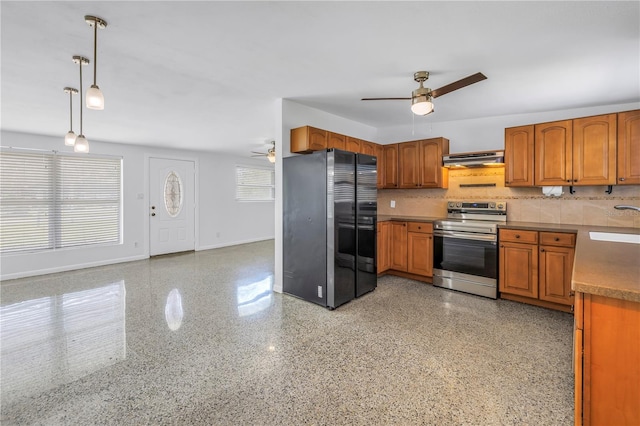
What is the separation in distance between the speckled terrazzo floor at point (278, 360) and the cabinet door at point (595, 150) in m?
1.61

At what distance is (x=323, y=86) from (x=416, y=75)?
0.97m

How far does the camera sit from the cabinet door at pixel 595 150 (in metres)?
3.20

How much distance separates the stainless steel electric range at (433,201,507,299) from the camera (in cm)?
364

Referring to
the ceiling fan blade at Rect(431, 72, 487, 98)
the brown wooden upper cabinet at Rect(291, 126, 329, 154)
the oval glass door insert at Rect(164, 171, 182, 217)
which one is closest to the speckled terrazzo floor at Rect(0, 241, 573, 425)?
the brown wooden upper cabinet at Rect(291, 126, 329, 154)

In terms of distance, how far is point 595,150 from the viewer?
3.28 meters

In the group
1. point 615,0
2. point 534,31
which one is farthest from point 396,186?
point 615,0

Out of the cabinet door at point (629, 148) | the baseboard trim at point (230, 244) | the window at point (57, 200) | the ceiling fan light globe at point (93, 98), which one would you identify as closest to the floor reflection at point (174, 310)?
the ceiling fan light globe at point (93, 98)

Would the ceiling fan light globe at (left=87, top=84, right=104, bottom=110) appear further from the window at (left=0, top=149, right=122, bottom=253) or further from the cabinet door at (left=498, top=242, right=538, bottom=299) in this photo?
the window at (left=0, top=149, right=122, bottom=253)

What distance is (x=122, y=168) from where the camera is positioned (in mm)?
5992

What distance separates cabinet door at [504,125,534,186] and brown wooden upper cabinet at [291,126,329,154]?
239cm

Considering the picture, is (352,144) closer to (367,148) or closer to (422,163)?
(367,148)

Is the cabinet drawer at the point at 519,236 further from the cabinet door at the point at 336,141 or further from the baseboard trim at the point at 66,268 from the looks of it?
the baseboard trim at the point at 66,268

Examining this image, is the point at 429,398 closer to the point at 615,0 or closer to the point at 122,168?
the point at 615,0

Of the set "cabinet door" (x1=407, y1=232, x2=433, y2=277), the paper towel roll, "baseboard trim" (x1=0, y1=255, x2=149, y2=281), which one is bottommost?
"baseboard trim" (x1=0, y1=255, x2=149, y2=281)
